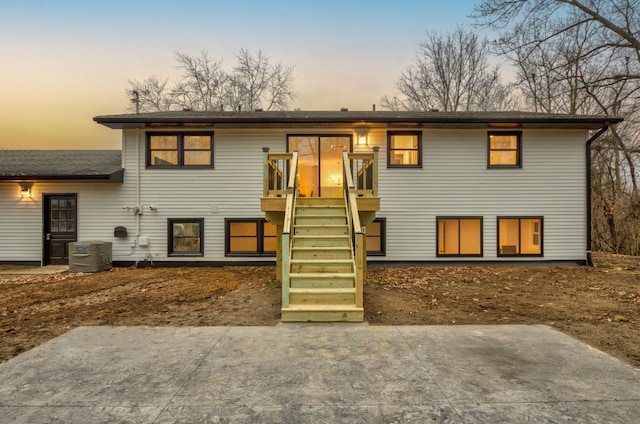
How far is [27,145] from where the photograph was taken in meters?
22.6

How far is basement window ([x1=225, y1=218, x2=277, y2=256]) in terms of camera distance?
9.99 metres

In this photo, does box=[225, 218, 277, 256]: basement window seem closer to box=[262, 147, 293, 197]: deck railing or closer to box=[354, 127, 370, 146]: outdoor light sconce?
box=[262, 147, 293, 197]: deck railing

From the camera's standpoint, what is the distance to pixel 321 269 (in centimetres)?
561

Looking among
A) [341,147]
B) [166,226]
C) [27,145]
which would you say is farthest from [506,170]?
[27,145]

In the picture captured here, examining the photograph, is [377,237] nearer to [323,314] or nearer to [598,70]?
[323,314]

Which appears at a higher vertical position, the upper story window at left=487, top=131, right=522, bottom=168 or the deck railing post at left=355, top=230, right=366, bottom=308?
the upper story window at left=487, top=131, right=522, bottom=168

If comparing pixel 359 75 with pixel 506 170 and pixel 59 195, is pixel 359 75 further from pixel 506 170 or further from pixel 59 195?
pixel 59 195

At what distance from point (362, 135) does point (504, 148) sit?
460 centimetres

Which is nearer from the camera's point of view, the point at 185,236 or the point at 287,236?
the point at 287,236

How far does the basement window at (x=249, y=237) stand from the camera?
32.8ft

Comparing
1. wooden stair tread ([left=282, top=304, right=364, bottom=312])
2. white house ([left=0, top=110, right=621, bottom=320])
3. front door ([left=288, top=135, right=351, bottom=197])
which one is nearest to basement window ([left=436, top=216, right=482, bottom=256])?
white house ([left=0, top=110, right=621, bottom=320])

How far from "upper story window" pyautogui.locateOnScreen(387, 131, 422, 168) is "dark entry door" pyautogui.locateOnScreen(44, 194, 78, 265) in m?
10.2

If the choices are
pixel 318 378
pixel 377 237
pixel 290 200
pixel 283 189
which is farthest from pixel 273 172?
pixel 318 378

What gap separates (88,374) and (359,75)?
2003 centimetres
